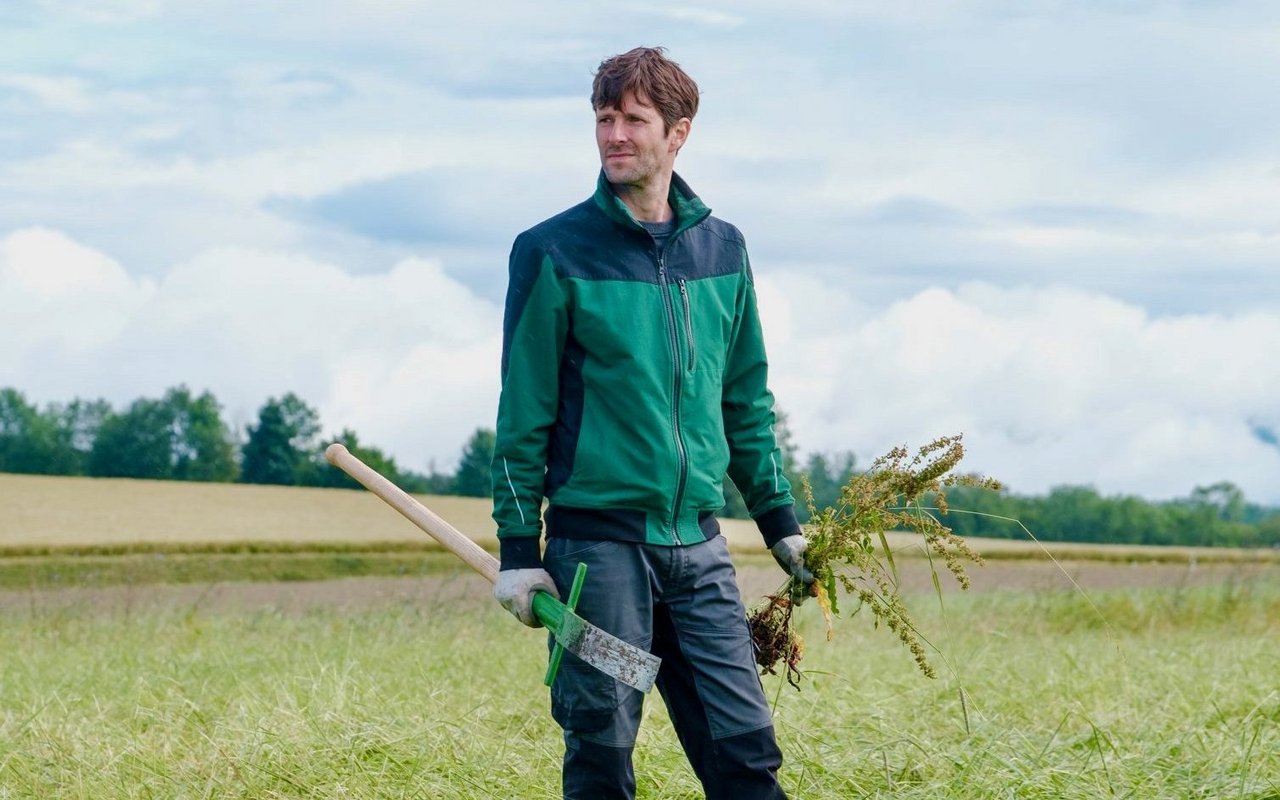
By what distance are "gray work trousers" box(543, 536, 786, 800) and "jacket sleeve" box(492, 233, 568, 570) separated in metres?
0.13

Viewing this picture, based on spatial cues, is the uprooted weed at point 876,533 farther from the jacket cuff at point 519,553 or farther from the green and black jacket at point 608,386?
the jacket cuff at point 519,553

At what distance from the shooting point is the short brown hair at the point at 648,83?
3.57 m

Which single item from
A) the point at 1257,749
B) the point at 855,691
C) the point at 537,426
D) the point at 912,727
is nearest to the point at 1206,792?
the point at 1257,749

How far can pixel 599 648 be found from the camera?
3.45 metres

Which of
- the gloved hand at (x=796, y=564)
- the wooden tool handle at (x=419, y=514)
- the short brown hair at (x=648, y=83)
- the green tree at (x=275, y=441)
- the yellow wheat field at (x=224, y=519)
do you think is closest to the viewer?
→ the short brown hair at (x=648, y=83)

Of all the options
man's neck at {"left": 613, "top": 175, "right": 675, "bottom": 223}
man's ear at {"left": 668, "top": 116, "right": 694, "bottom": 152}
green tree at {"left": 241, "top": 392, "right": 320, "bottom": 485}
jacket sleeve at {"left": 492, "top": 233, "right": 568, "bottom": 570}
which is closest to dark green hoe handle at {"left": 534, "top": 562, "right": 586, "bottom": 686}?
jacket sleeve at {"left": 492, "top": 233, "right": 568, "bottom": 570}

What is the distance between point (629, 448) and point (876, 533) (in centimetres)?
80

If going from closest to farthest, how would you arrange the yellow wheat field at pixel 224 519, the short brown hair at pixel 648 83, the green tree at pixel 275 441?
the short brown hair at pixel 648 83
the yellow wheat field at pixel 224 519
the green tree at pixel 275 441

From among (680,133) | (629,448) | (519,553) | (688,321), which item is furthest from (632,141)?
(519,553)

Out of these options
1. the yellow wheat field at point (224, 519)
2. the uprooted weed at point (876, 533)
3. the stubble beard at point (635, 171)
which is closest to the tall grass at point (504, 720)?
the uprooted weed at point (876, 533)

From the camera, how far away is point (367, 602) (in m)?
11.0

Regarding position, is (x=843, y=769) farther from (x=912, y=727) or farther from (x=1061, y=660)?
(x=1061, y=660)

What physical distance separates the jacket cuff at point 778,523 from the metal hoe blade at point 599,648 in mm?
651

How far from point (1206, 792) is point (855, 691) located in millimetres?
1680
